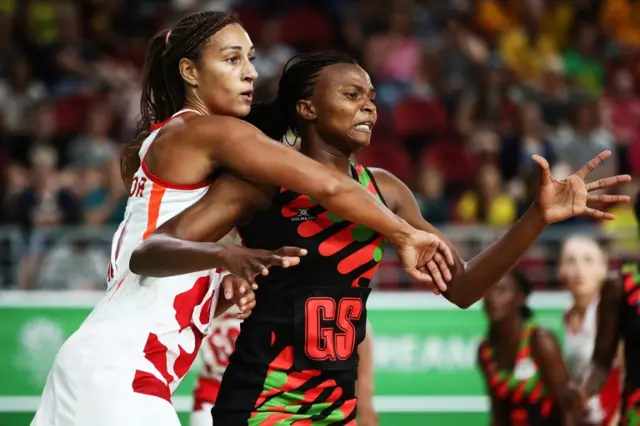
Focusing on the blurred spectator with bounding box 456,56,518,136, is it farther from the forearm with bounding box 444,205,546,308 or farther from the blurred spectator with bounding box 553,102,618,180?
the forearm with bounding box 444,205,546,308

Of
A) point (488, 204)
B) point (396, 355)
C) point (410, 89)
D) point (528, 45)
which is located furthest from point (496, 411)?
point (528, 45)

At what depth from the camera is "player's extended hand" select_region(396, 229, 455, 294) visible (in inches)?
138

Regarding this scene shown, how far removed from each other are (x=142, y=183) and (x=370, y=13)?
33.4ft

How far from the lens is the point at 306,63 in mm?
3900

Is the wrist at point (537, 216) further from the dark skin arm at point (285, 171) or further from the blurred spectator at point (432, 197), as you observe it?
the blurred spectator at point (432, 197)

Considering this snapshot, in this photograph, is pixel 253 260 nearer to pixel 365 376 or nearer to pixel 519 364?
pixel 365 376

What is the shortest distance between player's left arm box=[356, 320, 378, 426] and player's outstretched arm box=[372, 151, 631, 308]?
2.59ft

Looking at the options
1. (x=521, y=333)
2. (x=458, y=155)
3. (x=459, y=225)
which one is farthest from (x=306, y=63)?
(x=458, y=155)

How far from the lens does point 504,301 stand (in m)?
6.34

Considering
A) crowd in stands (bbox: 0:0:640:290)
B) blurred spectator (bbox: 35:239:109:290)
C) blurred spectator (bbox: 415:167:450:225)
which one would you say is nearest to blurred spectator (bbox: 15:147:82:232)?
crowd in stands (bbox: 0:0:640:290)

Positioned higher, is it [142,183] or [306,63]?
[306,63]

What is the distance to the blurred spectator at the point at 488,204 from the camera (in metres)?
10.6

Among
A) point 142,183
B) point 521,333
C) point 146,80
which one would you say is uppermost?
point 146,80

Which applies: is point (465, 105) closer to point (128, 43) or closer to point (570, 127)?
point (570, 127)
